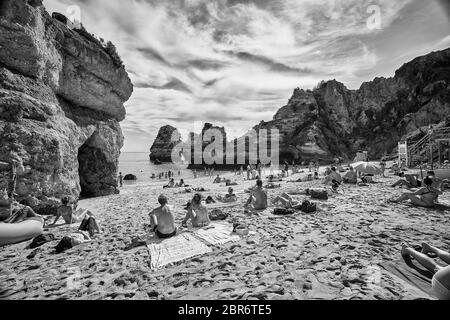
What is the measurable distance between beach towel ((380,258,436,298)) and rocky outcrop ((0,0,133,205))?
11.7m

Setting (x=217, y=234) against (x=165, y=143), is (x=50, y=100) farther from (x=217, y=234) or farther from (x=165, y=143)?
(x=165, y=143)

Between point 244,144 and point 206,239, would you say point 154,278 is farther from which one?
point 244,144

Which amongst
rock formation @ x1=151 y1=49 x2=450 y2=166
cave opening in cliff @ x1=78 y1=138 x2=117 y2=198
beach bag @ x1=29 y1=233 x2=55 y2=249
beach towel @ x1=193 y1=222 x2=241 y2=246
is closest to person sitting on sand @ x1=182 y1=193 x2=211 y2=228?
beach towel @ x1=193 y1=222 x2=241 y2=246

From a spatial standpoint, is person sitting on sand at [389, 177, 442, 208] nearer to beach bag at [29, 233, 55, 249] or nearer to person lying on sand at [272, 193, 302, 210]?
person lying on sand at [272, 193, 302, 210]

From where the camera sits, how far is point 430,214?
6633mm

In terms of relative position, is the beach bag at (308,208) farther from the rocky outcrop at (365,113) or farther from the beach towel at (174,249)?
the rocky outcrop at (365,113)

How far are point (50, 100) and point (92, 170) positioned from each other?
6.99 meters

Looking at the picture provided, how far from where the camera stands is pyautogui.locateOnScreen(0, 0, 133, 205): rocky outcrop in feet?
28.3

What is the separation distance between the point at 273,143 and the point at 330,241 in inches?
2462

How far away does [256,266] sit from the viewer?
383 cm

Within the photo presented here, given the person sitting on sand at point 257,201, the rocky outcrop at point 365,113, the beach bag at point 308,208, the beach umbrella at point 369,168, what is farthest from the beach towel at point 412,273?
the rocky outcrop at point 365,113

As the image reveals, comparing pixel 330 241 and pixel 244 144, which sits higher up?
pixel 244 144
